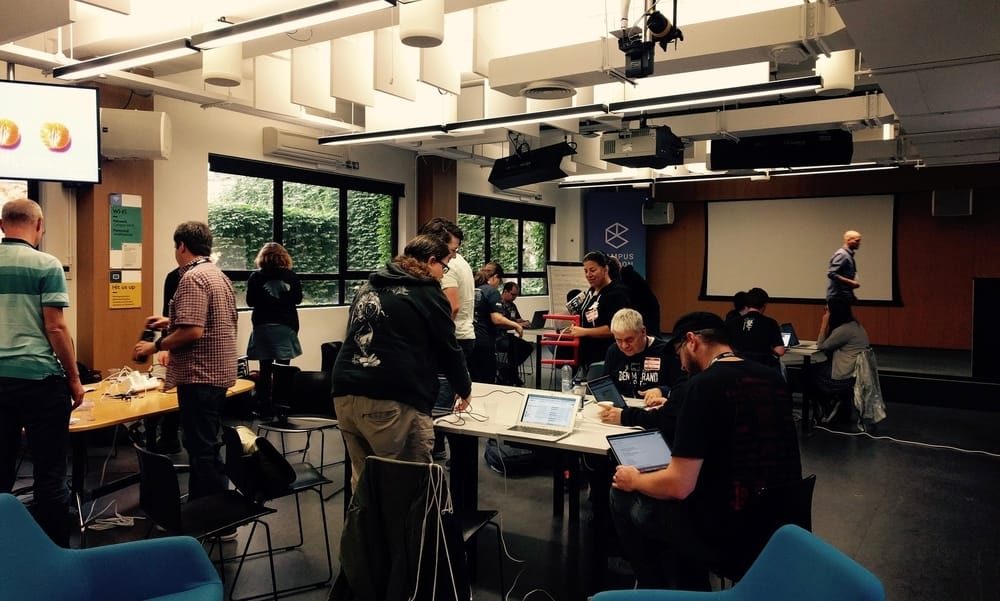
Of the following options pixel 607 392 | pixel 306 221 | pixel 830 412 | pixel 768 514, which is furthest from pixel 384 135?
pixel 768 514

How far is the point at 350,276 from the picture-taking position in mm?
8297

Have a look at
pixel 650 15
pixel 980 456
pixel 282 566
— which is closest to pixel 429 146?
pixel 650 15

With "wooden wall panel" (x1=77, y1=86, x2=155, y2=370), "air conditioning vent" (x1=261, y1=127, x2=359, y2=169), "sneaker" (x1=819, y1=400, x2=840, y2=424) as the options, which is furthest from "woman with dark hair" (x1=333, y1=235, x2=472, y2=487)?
"sneaker" (x1=819, y1=400, x2=840, y2=424)

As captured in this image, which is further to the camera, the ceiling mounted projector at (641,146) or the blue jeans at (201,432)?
the ceiling mounted projector at (641,146)

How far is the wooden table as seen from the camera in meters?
3.21

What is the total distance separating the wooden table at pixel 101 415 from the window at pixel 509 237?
6.40 metres

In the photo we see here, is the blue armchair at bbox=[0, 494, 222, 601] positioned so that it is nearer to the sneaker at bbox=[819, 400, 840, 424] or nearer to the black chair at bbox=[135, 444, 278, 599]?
the black chair at bbox=[135, 444, 278, 599]

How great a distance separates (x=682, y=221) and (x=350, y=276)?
20.3 ft

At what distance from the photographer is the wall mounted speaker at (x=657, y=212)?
11.6 metres

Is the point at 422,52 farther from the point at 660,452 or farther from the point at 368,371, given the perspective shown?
the point at 660,452

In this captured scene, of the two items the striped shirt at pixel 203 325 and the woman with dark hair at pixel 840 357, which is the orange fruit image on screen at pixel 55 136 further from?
the woman with dark hair at pixel 840 357

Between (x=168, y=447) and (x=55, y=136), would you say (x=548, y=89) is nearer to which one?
(x=55, y=136)

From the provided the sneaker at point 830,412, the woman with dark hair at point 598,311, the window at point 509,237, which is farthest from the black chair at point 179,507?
the window at point 509,237

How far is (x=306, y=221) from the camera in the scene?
7742 mm
